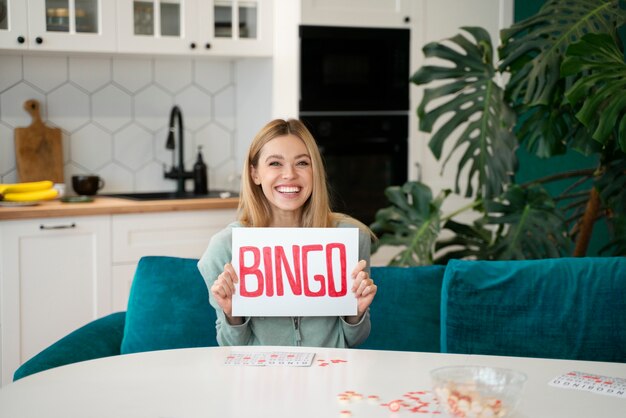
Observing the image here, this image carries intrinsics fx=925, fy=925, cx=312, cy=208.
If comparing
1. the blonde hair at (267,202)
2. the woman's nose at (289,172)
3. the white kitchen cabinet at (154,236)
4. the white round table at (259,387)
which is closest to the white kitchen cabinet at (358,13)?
the white kitchen cabinet at (154,236)

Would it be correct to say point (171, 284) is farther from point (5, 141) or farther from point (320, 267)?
point (5, 141)

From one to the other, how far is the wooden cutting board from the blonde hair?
2070 mm

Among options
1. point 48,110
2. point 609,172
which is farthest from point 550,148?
point 48,110

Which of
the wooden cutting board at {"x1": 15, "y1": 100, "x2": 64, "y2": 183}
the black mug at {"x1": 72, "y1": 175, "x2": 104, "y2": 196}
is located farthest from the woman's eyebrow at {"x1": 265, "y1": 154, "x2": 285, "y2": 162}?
the wooden cutting board at {"x1": 15, "y1": 100, "x2": 64, "y2": 183}

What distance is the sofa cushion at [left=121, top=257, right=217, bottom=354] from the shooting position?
2.52 meters

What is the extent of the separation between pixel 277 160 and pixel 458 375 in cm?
93

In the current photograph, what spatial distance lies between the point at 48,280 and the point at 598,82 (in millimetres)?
2293

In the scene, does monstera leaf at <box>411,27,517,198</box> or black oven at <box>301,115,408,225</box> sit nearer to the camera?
monstera leaf at <box>411,27,517,198</box>

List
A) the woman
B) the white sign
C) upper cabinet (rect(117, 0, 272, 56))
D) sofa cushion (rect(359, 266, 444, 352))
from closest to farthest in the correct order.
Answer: the white sign
the woman
sofa cushion (rect(359, 266, 444, 352))
upper cabinet (rect(117, 0, 272, 56))

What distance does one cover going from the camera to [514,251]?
10.2 feet

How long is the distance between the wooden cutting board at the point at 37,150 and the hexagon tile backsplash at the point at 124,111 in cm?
6

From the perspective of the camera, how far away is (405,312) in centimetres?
256

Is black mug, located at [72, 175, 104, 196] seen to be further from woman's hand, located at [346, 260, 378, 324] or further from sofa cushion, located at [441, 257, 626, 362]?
woman's hand, located at [346, 260, 378, 324]

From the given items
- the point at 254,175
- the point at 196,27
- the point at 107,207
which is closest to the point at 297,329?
the point at 254,175
